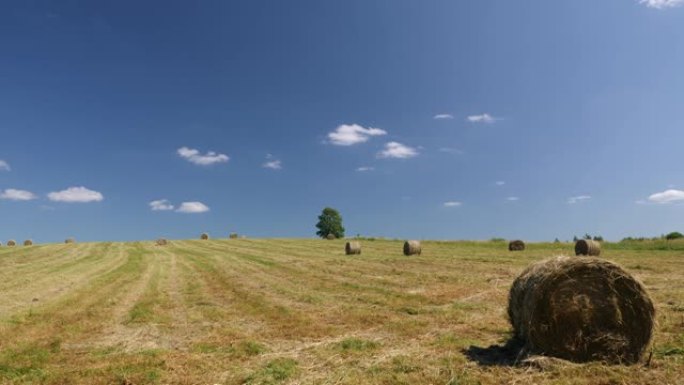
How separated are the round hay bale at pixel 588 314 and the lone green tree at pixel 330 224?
3492 inches

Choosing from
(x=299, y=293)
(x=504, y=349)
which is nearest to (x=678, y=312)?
(x=504, y=349)

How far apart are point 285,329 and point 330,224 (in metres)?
86.6

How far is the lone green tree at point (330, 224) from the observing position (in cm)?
9825

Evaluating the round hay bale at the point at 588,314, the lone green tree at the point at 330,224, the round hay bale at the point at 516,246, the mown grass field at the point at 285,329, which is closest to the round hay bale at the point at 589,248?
the mown grass field at the point at 285,329

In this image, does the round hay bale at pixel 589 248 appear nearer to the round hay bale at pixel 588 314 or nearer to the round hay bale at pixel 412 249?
the round hay bale at pixel 412 249

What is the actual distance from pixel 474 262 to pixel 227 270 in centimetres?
1383

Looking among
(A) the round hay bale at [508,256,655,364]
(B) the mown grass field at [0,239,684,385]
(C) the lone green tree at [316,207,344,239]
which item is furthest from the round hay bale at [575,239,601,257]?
(C) the lone green tree at [316,207,344,239]

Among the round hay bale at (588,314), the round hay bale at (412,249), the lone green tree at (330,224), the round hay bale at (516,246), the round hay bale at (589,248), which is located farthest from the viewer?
the lone green tree at (330,224)

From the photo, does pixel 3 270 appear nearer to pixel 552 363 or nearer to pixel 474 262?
pixel 474 262

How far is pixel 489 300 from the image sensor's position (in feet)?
50.0

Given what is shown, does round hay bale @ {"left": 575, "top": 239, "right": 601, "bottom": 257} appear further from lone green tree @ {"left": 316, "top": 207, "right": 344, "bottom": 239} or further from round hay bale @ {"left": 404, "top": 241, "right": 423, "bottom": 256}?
lone green tree @ {"left": 316, "top": 207, "right": 344, "bottom": 239}

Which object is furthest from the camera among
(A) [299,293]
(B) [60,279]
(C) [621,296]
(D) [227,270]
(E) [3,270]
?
(E) [3,270]

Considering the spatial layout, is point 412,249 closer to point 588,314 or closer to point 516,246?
point 516,246

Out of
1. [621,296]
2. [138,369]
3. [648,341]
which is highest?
[621,296]
